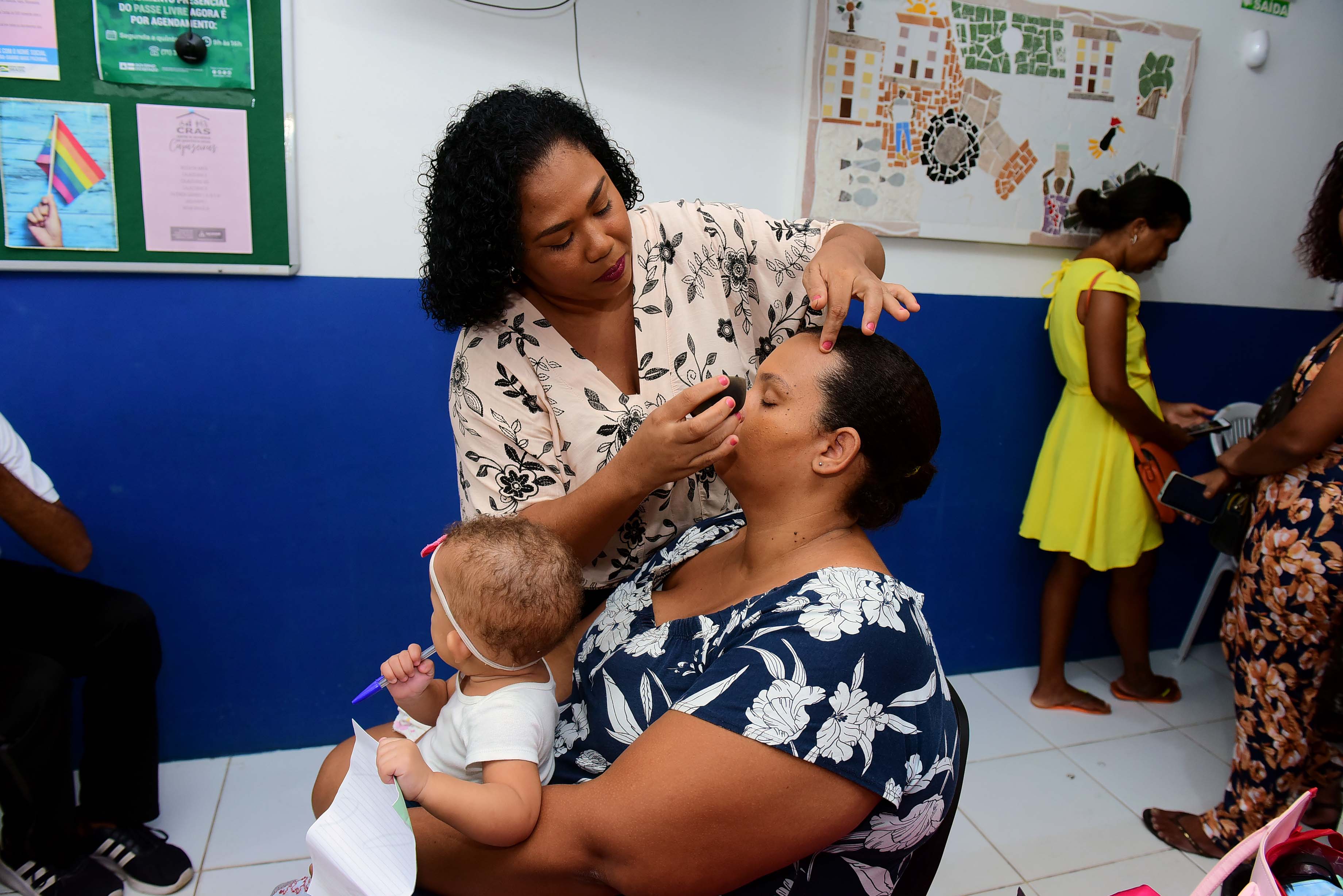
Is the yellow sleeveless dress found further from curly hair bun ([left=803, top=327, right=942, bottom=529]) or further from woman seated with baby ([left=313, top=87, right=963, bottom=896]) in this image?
curly hair bun ([left=803, top=327, right=942, bottom=529])

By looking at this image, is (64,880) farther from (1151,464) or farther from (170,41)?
(1151,464)

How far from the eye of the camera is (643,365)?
1.46m

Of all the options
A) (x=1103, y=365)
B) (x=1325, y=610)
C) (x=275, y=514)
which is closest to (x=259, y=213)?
(x=275, y=514)

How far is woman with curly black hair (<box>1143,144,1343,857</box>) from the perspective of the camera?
2.02m

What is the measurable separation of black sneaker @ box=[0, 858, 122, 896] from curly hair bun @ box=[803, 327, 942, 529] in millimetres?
2007

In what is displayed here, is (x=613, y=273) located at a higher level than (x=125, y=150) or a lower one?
lower

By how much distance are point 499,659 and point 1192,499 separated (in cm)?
231

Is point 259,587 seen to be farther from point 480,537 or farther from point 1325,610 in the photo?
point 1325,610

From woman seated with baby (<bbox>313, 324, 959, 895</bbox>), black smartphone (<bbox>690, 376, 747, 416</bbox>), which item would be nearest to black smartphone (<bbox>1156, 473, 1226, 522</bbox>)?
woman seated with baby (<bbox>313, 324, 959, 895</bbox>)

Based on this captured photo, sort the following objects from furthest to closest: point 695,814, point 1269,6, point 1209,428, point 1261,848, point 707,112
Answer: point 1269,6 < point 1209,428 < point 707,112 < point 695,814 < point 1261,848

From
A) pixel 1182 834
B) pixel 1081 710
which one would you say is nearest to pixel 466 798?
pixel 1182 834

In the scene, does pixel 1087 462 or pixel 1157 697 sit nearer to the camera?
pixel 1087 462

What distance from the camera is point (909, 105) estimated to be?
2609mm

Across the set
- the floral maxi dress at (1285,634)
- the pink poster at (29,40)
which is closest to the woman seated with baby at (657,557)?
the pink poster at (29,40)
